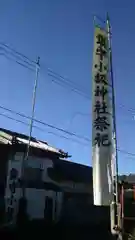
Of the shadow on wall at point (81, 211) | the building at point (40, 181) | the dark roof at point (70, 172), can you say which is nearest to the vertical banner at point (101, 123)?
the building at point (40, 181)

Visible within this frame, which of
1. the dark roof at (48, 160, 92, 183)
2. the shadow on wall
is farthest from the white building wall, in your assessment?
the shadow on wall

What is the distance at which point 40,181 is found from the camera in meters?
13.3

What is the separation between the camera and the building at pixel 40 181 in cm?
1219

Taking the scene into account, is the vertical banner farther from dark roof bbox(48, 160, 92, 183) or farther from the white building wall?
dark roof bbox(48, 160, 92, 183)

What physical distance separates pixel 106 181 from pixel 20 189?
14.6 feet

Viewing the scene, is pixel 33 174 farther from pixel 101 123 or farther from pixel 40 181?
pixel 101 123

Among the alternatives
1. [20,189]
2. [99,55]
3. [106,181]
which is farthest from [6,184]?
[99,55]

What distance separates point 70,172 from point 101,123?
572cm

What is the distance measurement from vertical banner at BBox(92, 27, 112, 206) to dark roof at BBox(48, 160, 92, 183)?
4.78 metres

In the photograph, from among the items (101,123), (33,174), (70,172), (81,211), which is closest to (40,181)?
(33,174)

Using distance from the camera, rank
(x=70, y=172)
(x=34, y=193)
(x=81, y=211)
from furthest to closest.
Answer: (x=81, y=211)
(x=70, y=172)
(x=34, y=193)

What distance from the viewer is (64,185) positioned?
47.3ft

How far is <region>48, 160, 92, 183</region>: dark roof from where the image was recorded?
14.1 m

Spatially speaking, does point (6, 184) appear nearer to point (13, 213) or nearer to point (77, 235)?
point (13, 213)
